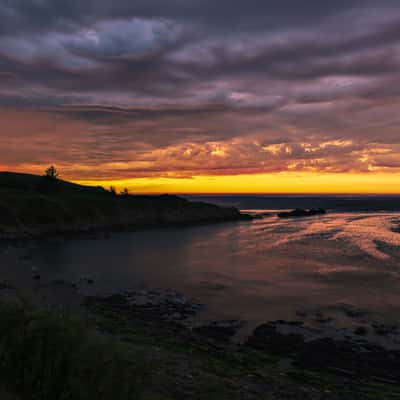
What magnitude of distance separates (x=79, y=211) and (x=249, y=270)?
48628 millimetres

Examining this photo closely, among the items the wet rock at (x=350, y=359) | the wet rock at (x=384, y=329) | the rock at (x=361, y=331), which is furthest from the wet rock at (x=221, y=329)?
the wet rock at (x=384, y=329)

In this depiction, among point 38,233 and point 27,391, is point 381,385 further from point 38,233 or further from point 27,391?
point 38,233

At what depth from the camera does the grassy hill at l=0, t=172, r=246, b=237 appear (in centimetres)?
6116

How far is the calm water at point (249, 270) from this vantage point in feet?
76.4

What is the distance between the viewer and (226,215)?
107m

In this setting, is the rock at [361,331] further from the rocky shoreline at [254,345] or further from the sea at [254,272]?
the sea at [254,272]

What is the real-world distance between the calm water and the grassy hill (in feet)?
40.2

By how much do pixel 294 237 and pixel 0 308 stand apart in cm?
5694

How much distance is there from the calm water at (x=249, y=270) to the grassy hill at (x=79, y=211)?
1226 cm

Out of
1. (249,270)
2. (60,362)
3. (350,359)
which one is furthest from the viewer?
(249,270)

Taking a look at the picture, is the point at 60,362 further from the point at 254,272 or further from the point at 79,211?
the point at 79,211

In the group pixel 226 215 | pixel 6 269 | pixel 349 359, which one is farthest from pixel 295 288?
pixel 226 215

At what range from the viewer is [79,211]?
72750 millimetres

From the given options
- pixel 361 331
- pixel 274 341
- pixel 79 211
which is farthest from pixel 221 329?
pixel 79 211
